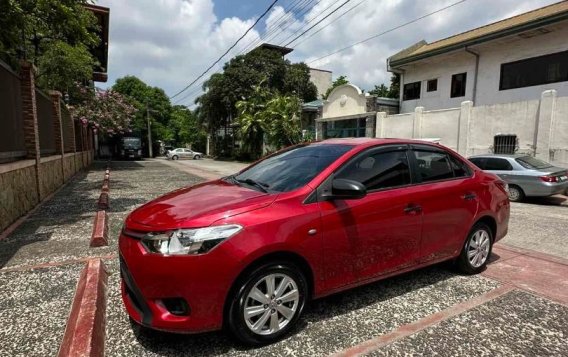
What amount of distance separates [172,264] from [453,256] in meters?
3.14

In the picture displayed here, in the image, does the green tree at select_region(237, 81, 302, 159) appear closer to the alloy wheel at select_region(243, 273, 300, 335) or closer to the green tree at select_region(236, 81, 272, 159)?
the green tree at select_region(236, 81, 272, 159)

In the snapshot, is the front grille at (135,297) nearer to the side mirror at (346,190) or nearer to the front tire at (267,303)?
the front tire at (267,303)

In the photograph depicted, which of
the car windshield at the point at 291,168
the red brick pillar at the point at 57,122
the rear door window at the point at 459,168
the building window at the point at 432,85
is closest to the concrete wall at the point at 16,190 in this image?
the car windshield at the point at 291,168

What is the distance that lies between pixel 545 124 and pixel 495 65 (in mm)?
6825

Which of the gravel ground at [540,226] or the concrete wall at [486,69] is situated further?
the concrete wall at [486,69]

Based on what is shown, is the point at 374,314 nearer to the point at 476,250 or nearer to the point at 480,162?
the point at 476,250

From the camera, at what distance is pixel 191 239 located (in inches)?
102

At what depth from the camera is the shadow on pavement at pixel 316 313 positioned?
9.08 feet

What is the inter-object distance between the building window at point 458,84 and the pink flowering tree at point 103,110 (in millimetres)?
20686

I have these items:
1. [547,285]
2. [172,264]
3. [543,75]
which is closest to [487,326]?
[547,285]

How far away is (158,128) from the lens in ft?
191

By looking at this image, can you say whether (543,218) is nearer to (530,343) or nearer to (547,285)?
(547,285)

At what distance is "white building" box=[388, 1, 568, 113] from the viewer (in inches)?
658

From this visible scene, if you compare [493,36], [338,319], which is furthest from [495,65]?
[338,319]
